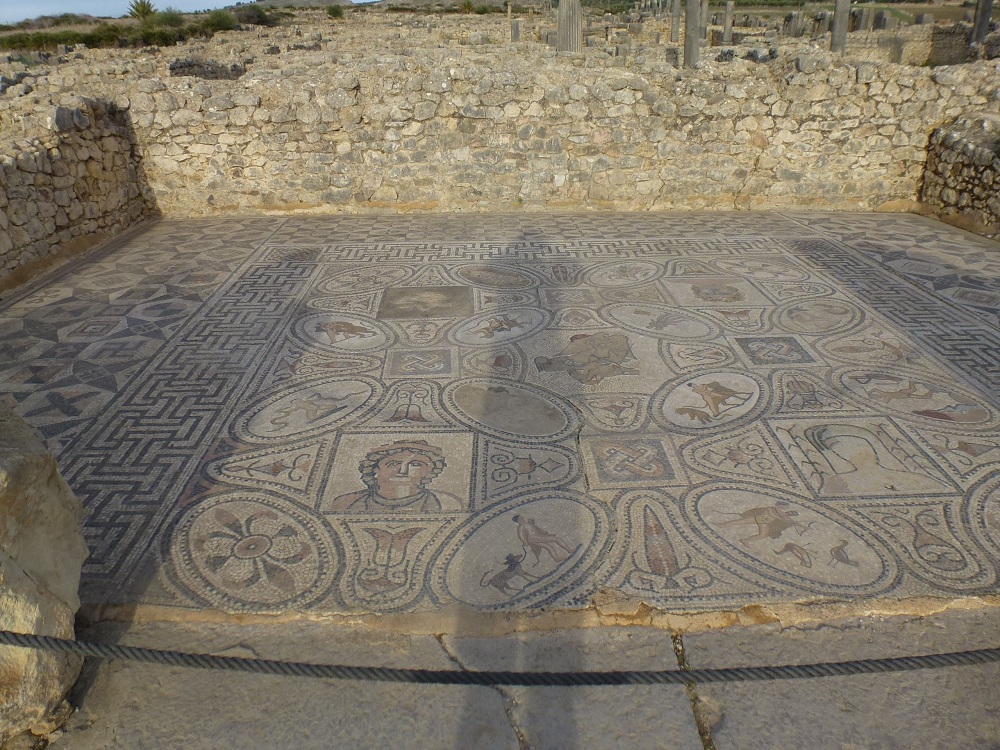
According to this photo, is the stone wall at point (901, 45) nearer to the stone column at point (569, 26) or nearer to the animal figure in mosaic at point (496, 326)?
the stone column at point (569, 26)

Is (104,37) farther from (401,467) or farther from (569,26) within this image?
(401,467)

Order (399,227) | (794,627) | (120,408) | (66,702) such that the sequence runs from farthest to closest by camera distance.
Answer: (399,227)
(120,408)
(794,627)
(66,702)

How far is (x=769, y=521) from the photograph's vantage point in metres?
2.00

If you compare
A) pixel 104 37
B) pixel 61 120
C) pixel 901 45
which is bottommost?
pixel 61 120

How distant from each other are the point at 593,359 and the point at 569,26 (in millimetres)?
8947

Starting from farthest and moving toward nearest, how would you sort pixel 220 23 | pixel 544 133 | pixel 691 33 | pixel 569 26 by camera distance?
pixel 220 23 → pixel 569 26 → pixel 691 33 → pixel 544 133

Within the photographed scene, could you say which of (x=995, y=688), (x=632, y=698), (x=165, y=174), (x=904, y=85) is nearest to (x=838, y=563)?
(x=995, y=688)

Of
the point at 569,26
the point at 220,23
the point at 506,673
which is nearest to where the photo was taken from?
the point at 506,673

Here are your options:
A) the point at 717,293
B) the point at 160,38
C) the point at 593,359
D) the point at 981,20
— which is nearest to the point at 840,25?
the point at 981,20

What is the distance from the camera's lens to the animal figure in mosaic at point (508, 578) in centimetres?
177

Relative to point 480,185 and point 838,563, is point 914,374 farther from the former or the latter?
point 480,185

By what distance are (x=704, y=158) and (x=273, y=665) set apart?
5488 millimetres

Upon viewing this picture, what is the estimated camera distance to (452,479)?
2.23 metres

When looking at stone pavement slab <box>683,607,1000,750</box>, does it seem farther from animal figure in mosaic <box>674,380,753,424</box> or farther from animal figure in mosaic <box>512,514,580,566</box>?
animal figure in mosaic <box>674,380,753,424</box>
